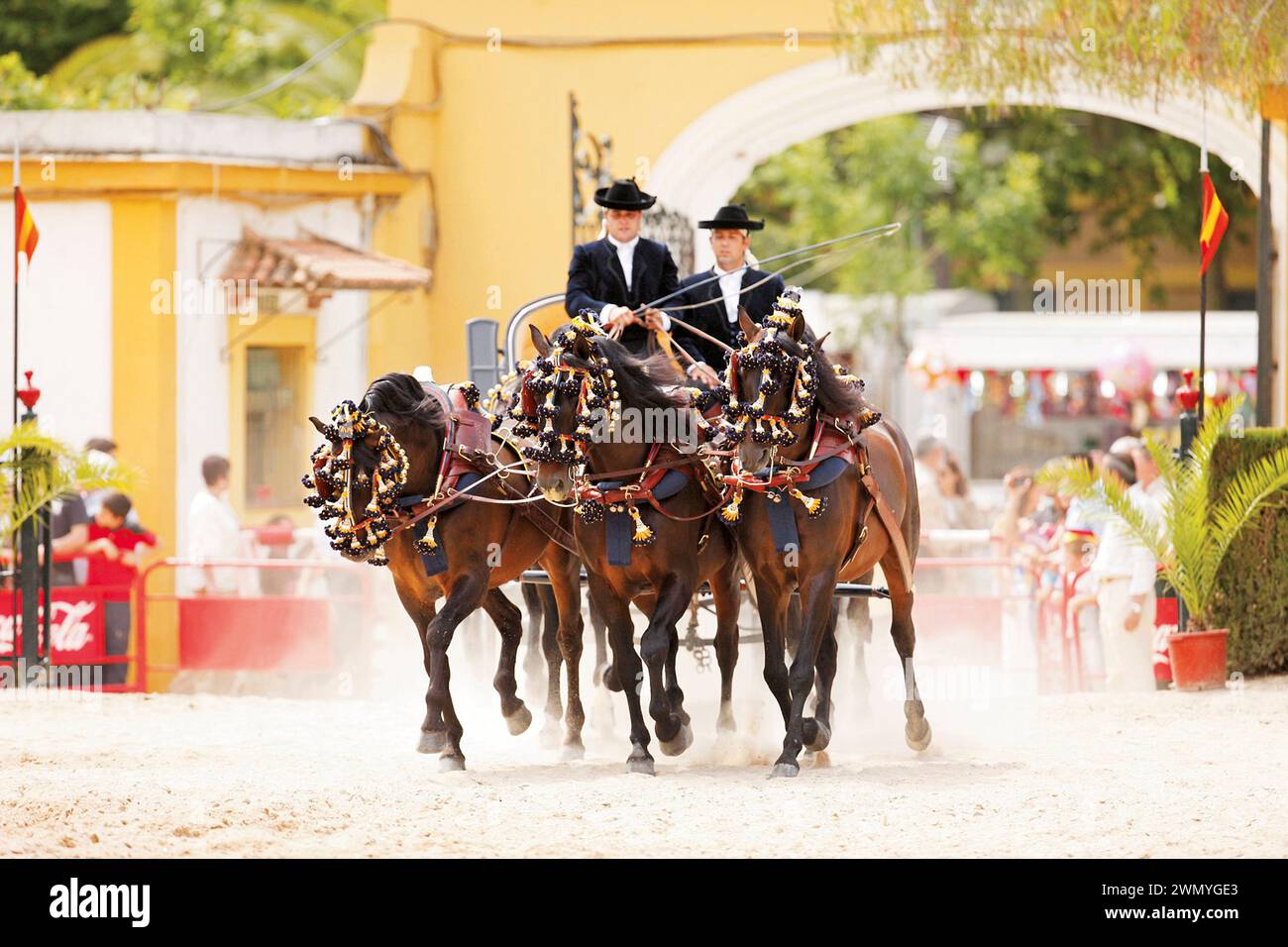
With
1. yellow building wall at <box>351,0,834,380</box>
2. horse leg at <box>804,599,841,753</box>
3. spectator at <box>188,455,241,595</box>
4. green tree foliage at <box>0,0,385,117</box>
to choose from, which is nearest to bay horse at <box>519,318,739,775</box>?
horse leg at <box>804,599,841,753</box>

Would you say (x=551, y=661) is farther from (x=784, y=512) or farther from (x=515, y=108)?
(x=515, y=108)

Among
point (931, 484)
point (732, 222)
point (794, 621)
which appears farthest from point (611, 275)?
point (931, 484)

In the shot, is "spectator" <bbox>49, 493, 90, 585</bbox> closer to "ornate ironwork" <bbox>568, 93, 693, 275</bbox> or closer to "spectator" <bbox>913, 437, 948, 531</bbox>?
"ornate ironwork" <bbox>568, 93, 693, 275</bbox>

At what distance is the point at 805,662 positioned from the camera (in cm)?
874

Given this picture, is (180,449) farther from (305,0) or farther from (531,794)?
(305,0)

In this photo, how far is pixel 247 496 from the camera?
17.5m

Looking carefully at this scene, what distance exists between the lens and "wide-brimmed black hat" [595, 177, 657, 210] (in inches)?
394

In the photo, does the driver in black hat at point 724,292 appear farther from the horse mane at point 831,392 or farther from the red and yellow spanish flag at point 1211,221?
the red and yellow spanish flag at point 1211,221

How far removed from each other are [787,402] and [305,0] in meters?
22.0

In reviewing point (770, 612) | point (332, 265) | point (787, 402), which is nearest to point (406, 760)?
point (770, 612)

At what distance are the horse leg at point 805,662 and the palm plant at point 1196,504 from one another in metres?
3.77

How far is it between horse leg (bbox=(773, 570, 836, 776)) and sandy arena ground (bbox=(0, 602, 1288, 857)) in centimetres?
14

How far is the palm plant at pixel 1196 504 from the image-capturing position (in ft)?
39.0

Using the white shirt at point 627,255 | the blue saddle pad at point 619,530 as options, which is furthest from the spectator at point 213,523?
the blue saddle pad at point 619,530
